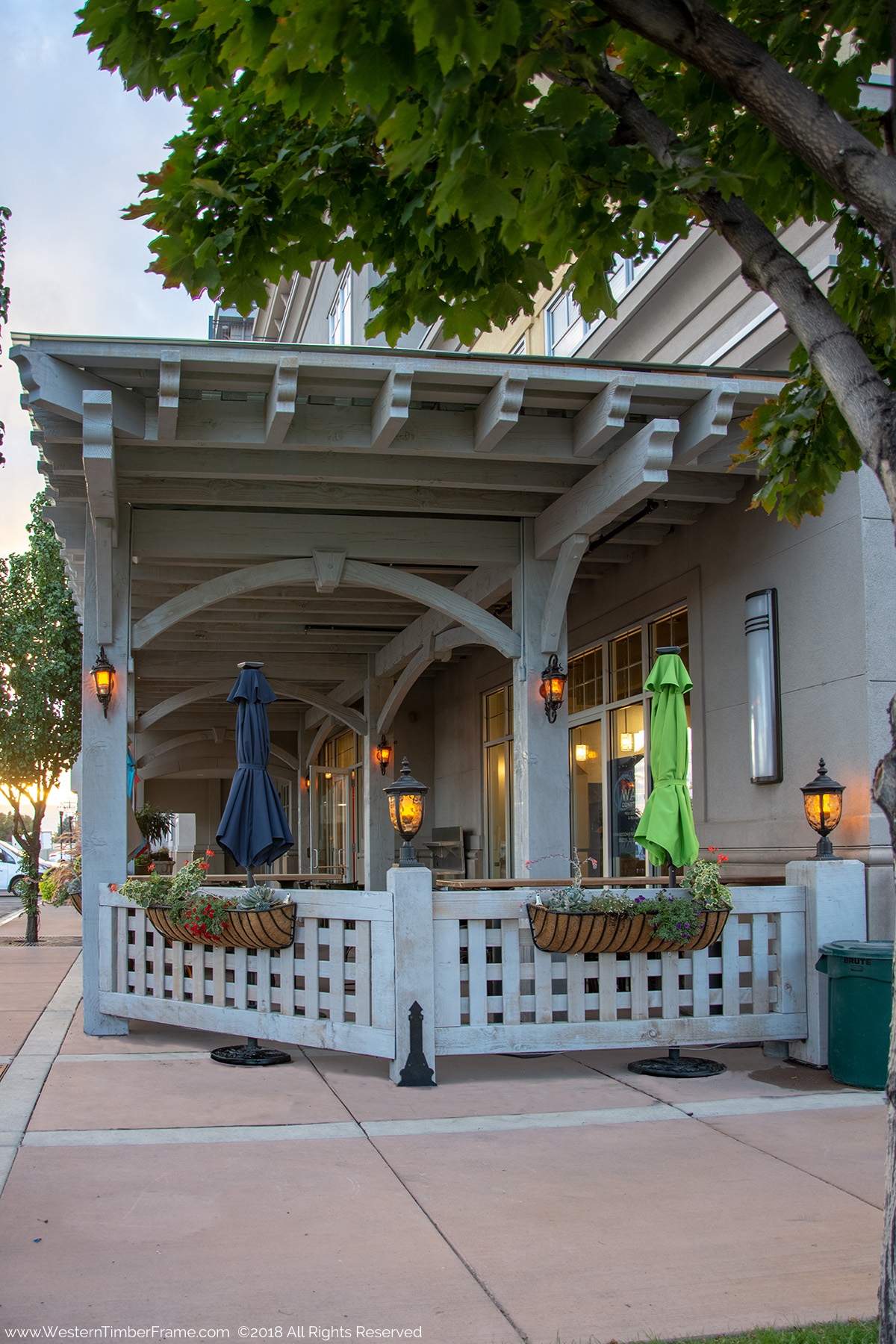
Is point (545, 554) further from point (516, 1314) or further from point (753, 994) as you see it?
point (516, 1314)

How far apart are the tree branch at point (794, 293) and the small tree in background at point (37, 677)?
1445cm

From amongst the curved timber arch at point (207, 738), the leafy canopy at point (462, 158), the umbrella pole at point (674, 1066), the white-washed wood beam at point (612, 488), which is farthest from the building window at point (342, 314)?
the leafy canopy at point (462, 158)

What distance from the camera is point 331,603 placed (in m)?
13.1

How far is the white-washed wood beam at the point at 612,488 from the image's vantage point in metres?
8.05

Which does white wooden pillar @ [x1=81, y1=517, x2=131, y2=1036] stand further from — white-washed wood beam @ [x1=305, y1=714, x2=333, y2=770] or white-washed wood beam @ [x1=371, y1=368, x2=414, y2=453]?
white-washed wood beam @ [x1=305, y1=714, x2=333, y2=770]

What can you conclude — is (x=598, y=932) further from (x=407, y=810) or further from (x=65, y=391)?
(x=65, y=391)

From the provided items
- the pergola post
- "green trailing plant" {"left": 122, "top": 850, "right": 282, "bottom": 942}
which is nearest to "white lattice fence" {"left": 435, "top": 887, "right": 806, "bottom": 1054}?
"green trailing plant" {"left": 122, "top": 850, "right": 282, "bottom": 942}

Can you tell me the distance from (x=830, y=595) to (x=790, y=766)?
1.35 m

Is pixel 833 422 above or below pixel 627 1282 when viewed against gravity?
above

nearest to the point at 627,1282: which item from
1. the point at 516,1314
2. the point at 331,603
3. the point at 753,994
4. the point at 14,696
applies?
the point at 516,1314

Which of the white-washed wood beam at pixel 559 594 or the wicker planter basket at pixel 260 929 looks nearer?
the wicker planter basket at pixel 260 929

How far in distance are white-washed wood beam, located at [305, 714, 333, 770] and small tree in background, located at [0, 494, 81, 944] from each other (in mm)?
4077

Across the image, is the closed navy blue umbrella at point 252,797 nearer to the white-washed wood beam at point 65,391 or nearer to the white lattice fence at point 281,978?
the white lattice fence at point 281,978

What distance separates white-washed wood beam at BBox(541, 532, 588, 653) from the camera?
372 inches
